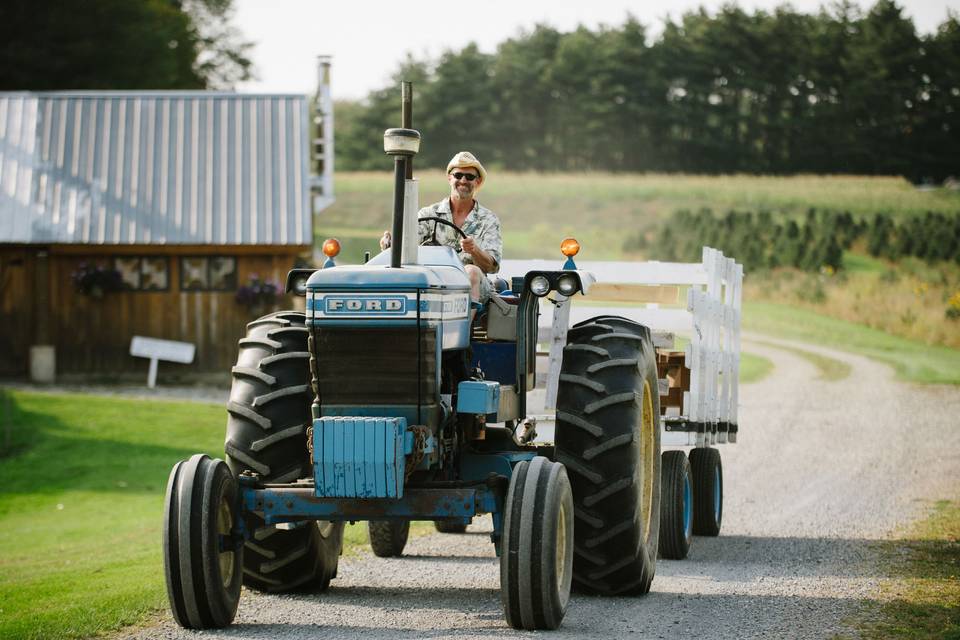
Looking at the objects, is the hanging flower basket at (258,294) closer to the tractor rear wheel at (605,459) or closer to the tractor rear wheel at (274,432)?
the tractor rear wheel at (274,432)

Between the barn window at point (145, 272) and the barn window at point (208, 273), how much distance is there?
32 cm

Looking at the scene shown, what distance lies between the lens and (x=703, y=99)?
229 feet

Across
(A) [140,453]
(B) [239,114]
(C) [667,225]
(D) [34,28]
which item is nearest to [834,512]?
(A) [140,453]

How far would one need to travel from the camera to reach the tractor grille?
274 inches

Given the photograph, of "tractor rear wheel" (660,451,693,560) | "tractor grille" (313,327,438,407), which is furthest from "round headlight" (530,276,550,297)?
"tractor rear wheel" (660,451,693,560)

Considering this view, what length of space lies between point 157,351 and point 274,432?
18.4 m

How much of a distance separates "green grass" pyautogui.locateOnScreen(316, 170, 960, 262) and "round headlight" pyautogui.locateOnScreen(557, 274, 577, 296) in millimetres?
38472

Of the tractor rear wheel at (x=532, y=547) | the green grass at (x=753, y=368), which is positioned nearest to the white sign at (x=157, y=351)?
the green grass at (x=753, y=368)

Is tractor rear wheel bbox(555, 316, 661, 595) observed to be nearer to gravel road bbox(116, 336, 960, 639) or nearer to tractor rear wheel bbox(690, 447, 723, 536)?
gravel road bbox(116, 336, 960, 639)

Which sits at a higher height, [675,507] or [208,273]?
[208,273]

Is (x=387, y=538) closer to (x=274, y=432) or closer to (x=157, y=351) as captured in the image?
(x=274, y=432)

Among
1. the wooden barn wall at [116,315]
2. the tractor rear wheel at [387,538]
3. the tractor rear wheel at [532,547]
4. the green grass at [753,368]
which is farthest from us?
the green grass at [753,368]

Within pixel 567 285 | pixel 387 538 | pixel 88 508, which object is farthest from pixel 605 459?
pixel 88 508

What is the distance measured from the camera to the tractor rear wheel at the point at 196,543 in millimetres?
6770
